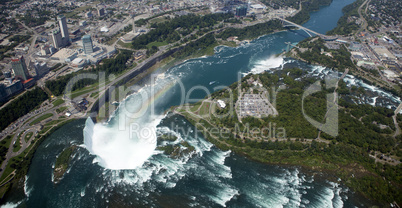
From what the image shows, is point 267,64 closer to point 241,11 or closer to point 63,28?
point 241,11

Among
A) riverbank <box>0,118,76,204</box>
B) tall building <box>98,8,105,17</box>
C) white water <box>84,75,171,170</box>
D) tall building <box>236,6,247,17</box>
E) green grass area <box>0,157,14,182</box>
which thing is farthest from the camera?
tall building <box>236,6,247,17</box>

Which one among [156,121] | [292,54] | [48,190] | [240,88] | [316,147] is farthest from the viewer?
[292,54]

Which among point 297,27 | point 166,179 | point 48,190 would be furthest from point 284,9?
point 48,190

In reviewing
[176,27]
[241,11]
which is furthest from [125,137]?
[241,11]

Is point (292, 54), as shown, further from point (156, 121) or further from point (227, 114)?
point (156, 121)

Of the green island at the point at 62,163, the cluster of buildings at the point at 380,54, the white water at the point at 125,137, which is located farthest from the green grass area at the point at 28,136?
the cluster of buildings at the point at 380,54

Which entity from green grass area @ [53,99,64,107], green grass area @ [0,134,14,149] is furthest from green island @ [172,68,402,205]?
green grass area @ [0,134,14,149]

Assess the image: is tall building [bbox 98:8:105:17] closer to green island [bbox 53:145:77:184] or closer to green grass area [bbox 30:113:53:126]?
green grass area [bbox 30:113:53:126]
